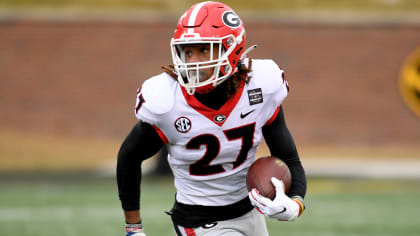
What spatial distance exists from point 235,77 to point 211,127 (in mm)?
263

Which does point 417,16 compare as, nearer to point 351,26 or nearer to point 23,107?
point 351,26

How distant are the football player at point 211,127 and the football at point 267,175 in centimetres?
3

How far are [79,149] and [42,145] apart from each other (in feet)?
2.70

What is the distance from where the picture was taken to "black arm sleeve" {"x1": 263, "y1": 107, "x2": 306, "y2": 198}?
3299mm

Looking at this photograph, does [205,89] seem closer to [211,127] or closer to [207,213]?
[211,127]

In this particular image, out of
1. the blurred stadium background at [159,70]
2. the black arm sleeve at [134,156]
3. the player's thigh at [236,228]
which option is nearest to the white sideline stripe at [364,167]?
the blurred stadium background at [159,70]

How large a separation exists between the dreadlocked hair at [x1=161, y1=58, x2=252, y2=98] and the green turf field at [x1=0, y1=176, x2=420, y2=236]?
3584 millimetres

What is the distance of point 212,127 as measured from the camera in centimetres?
320

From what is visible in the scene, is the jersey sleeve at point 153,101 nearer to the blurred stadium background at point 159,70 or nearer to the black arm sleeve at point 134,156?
the black arm sleeve at point 134,156

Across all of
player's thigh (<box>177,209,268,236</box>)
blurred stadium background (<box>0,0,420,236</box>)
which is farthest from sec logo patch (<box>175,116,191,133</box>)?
blurred stadium background (<box>0,0,420,236</box>)

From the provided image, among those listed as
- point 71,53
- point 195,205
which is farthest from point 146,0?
point 195,205

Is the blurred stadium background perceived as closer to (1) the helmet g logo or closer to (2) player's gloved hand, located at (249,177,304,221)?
(1) the helmet g logo

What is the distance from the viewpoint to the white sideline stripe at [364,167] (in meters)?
12.9

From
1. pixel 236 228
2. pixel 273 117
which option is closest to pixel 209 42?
pixel 273 117
